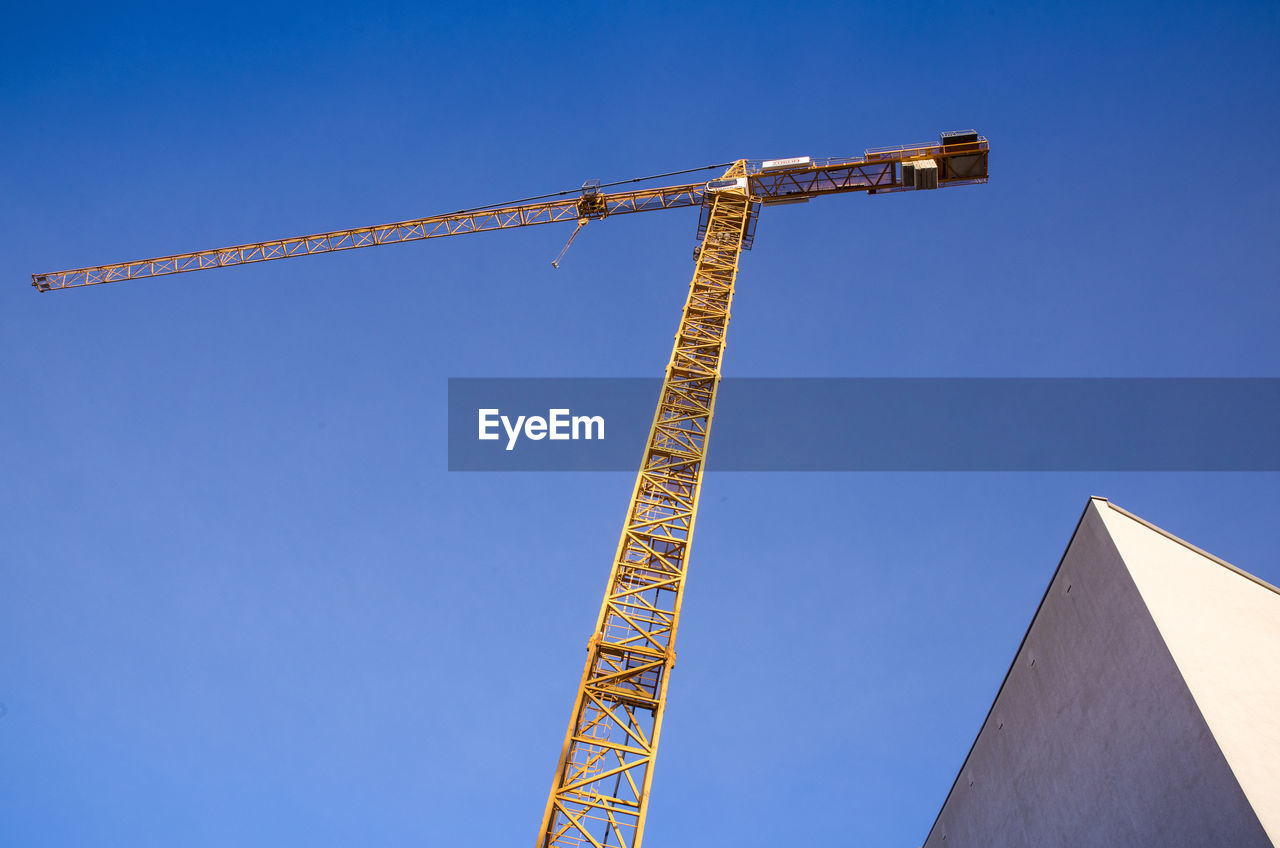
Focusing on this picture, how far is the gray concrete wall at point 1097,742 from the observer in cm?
2133

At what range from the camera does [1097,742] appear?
26234 mm

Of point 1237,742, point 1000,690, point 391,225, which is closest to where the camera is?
point 1237,742

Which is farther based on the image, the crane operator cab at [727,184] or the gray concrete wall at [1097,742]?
the crane operator cab at [727,184]

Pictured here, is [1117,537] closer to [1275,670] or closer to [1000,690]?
[1275,670]

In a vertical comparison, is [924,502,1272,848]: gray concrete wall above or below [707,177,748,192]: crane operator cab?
below

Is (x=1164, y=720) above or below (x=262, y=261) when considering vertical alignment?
below

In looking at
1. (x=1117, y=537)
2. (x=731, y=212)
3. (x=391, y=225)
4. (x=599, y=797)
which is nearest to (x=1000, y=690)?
(x=1117, y=537)

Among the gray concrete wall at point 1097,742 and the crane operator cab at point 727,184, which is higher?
the crane operator cab at point 727,184

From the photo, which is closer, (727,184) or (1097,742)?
(1097,742)

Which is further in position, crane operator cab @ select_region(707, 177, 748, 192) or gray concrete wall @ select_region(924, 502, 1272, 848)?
crane operator cab @ select_region(707, 177, 748, 192)

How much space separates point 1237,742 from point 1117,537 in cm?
658

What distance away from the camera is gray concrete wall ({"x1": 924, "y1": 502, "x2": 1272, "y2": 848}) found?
2133 centimetres

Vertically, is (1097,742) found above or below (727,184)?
below

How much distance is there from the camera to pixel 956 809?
36.6 metres
